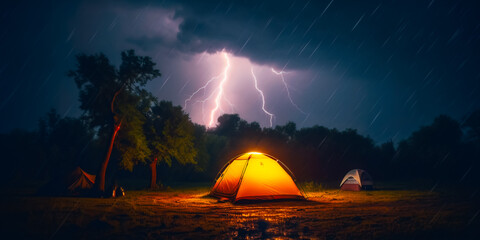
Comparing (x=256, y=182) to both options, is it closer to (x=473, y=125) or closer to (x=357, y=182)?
(x=357, y=182)

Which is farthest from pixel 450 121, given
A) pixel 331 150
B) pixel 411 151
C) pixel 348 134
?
pixel 331 150

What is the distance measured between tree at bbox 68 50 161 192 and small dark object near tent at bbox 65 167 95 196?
33.7 inches

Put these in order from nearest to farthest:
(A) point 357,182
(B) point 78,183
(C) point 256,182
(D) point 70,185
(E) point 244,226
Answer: (E) point 244,226
(C) point 256,182
(D) point 70,185
(B) point 78,183
(A) point 357,182

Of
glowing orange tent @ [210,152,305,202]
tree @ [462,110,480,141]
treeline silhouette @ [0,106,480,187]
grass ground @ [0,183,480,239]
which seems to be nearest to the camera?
grass ground @ [0,183,480,239]

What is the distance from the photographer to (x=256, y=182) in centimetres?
1349

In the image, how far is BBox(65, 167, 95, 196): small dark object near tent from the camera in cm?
1698

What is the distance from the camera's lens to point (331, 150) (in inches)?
1847

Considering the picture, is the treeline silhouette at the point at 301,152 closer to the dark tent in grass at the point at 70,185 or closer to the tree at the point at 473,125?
the tree at the point at 473,125

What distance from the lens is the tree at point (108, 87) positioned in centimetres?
1862

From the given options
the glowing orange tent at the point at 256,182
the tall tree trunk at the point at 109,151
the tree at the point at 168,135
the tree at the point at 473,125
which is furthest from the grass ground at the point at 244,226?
the tree at the point at 473,125

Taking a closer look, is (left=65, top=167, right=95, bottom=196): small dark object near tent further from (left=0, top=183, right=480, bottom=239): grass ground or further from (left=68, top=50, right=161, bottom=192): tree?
(left=0, top=183, right=480, bottom=239): grass ground

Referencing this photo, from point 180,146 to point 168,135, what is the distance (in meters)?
1.53

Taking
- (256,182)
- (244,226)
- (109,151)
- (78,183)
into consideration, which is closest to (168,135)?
(109,151)

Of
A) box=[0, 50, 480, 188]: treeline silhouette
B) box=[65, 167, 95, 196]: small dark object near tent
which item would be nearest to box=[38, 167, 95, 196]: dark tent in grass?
box=[65, 167, 95, 196]: small dark object near tent
